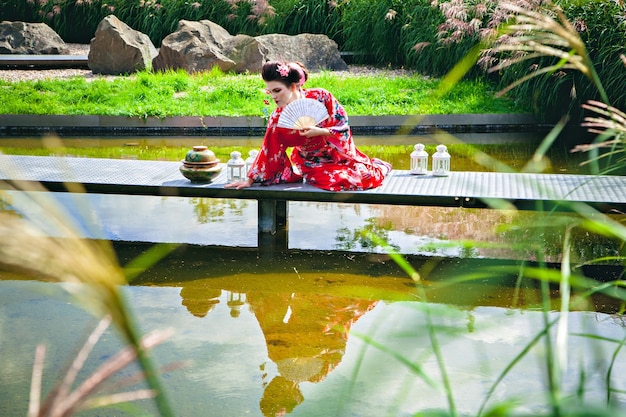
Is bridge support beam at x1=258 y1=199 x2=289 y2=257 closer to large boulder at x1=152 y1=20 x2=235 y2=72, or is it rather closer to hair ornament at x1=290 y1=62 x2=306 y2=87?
hair ornament at x1=290 y1=62 x2=306 y2=87

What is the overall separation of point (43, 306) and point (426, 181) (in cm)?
251

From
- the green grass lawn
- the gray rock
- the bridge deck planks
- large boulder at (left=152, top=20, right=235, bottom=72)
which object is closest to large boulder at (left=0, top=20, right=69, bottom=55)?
large boulder at (left=152, top=20, right=235, bottom=72)

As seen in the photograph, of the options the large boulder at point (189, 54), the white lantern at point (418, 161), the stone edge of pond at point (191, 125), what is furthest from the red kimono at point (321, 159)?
the large boulder at point (189, 54)

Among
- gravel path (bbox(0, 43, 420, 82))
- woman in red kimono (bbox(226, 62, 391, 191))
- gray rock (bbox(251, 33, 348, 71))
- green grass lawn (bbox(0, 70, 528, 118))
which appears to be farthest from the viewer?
gray rock (bbox(251, 33, 348, 71))

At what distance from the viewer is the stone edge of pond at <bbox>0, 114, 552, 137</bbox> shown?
10586 mm

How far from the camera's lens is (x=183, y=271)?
493 cm

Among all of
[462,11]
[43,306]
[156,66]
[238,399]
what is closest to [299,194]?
[43,306]

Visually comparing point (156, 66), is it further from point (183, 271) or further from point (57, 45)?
point (183, 271)

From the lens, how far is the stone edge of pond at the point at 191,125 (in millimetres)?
10586

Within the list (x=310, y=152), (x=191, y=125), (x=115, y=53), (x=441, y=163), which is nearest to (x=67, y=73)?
(x=115, y=53)

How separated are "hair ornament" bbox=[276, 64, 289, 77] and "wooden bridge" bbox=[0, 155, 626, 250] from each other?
2.27ft

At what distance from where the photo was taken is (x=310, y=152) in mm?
5453

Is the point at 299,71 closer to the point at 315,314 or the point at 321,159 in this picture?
the point at 321,159

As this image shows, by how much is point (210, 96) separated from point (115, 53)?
289cm
